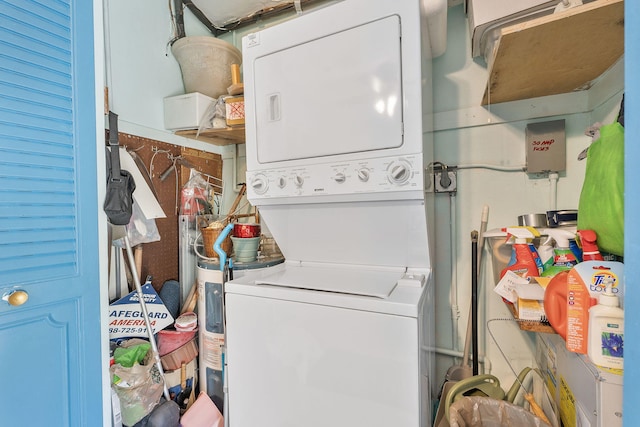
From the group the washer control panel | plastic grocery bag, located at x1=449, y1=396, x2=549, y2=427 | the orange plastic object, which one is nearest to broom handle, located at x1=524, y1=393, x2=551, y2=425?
plastic grocery bag, located at x1=449, y1=396, x2=549, y2=427

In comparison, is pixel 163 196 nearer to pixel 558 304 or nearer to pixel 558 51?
pixel 558 304

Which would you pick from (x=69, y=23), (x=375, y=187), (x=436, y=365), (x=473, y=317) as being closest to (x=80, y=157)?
(x=69, y=23)

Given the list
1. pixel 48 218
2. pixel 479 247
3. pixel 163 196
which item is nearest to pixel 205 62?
pixel 163 196

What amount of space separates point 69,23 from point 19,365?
4.13 ft

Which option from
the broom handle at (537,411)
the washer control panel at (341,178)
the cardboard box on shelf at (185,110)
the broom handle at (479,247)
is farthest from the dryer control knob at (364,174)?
the cardboard box on shelf at (185,110)

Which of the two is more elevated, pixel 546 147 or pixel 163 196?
pixel 546 147

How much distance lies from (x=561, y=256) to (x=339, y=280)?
3.00 ft

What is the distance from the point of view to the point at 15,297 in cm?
94

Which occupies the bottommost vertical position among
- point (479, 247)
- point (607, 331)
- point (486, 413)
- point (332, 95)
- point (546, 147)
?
point (486, 413)

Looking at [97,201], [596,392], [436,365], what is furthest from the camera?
[436,365]

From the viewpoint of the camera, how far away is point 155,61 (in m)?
2.03

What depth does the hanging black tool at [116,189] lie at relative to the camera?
1295 mm

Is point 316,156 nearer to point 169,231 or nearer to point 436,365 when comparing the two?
point 169,231

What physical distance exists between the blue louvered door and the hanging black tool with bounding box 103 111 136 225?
0.08 metres
